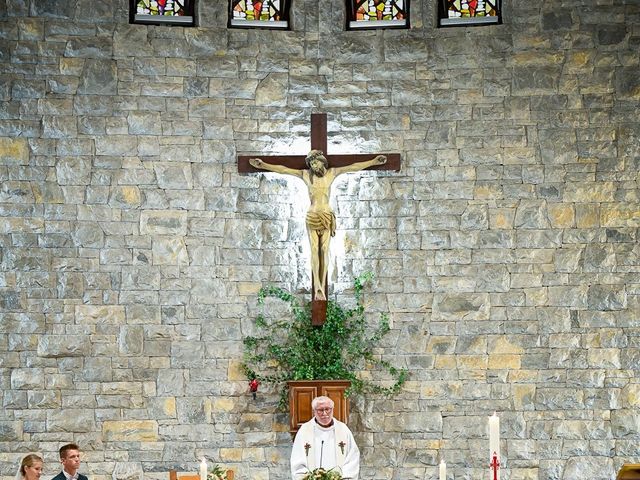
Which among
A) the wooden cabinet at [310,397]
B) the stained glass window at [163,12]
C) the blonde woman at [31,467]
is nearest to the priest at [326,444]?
the wooden cabinet at [310,397]

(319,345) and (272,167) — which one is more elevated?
(272,167)

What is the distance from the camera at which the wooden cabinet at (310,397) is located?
32.5 feet

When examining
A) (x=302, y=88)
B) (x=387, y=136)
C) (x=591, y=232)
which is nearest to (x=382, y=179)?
(x=387, y=136)

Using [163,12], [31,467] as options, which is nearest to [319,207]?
[163,12]

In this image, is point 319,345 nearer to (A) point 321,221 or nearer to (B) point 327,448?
(A) point 321,221

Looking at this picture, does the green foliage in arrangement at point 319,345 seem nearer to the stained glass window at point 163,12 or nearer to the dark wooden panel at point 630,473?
the stained glass window at point 163,12

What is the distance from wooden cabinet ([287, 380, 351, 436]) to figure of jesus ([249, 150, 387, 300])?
816 millimetres

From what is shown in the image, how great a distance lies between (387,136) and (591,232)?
210 cm

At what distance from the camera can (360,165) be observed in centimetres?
1036

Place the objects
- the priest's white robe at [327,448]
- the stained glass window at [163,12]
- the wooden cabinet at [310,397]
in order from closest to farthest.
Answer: the priest's white robe at [327,448] → the wooden cabinet at [310,397] → the stained glass window at [163,12]

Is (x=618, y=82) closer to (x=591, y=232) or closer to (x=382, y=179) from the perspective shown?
(x=591, y=232)

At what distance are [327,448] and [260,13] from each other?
16.0ft

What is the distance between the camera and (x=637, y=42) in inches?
427

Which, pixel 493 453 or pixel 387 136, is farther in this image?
pixel 387 136
